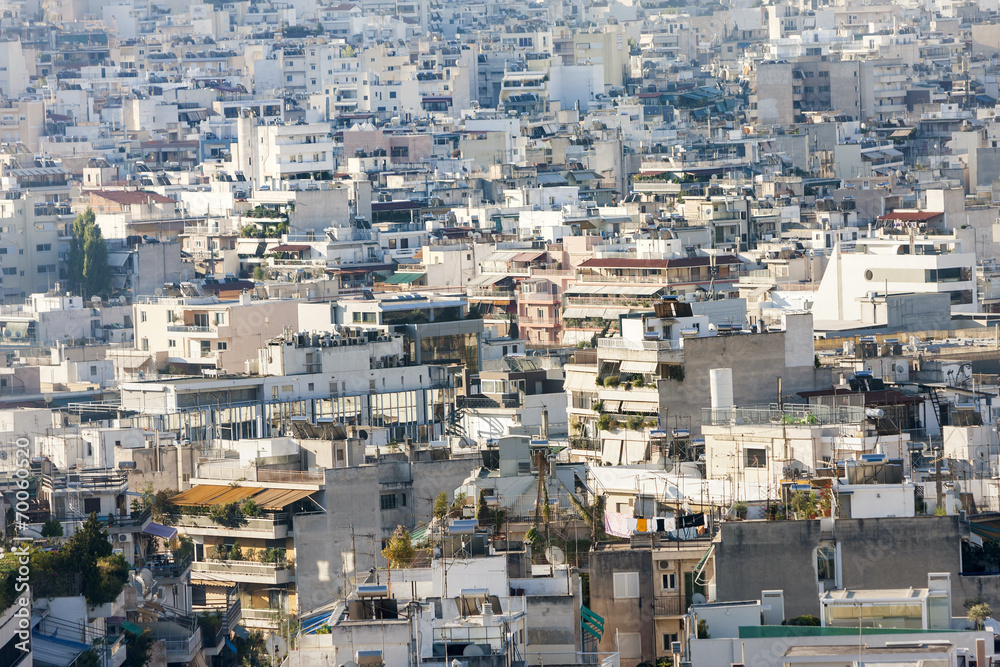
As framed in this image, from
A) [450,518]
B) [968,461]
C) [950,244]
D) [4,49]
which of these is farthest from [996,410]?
[4,49]

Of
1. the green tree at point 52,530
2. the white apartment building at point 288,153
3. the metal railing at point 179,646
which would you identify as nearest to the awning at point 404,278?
the white apartment building at point 288,153

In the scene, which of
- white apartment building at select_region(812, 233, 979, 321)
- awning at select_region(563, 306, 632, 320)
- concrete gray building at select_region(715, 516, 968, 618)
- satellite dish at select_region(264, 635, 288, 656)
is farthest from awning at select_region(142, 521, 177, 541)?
awning at select_region(563, 306, 632, 320)

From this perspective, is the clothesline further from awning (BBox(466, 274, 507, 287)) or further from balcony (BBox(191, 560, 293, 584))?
awning (BBox(466, 274, 507, 287))

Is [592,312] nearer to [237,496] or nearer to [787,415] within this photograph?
[237,496]

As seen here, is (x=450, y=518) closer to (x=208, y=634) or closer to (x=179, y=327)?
(x=208, y=634)

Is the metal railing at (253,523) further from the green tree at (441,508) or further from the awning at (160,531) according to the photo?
the green tree at (441,508)

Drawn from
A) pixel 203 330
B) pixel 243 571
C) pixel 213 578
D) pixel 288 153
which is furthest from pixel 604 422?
pixel 288 153

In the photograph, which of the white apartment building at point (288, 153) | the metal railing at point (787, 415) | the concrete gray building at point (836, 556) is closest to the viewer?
the concrete gray building at point (836, 556)
